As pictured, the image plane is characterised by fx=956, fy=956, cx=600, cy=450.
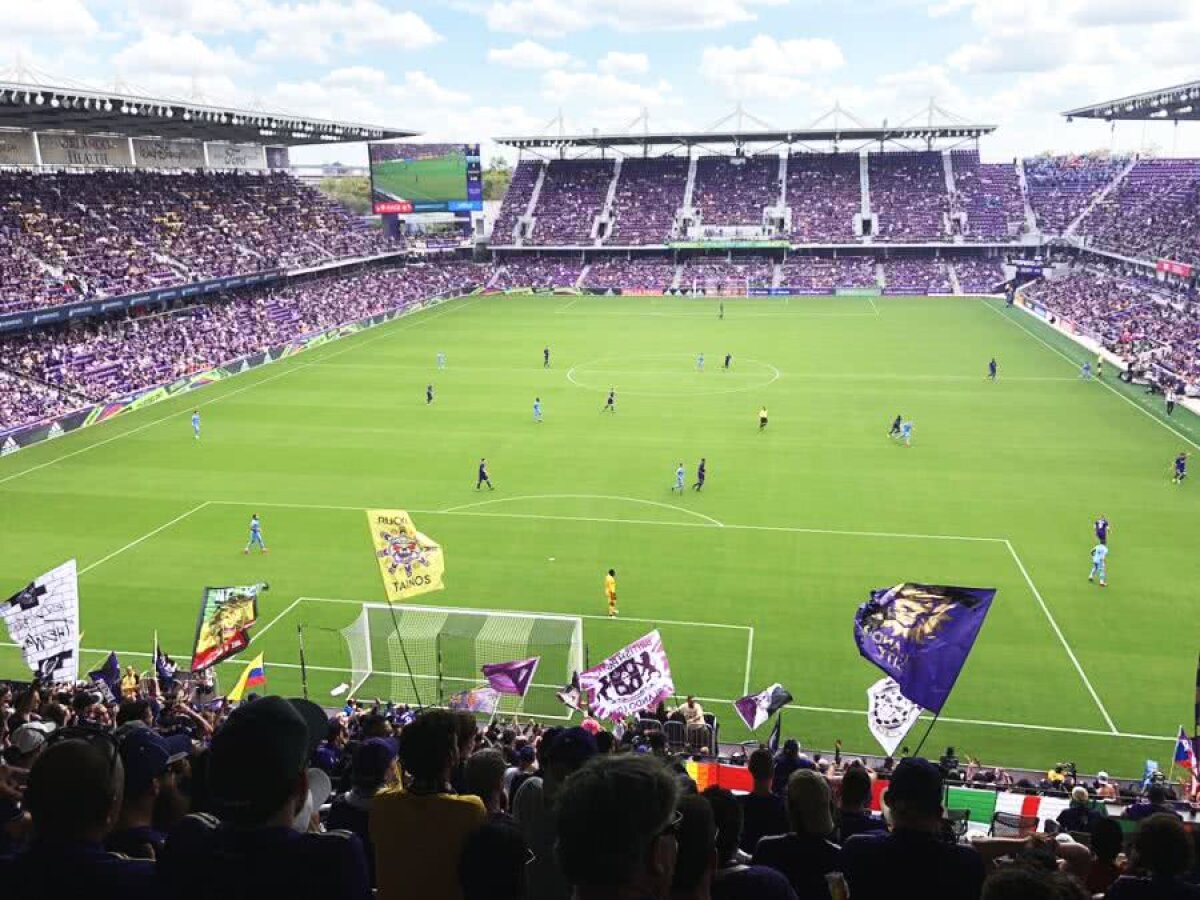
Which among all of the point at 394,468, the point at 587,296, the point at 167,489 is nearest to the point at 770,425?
the point at 394,468

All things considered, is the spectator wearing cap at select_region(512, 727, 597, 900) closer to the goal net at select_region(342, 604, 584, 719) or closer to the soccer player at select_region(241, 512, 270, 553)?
the goal net at select_region(342, 604, 584, 719)

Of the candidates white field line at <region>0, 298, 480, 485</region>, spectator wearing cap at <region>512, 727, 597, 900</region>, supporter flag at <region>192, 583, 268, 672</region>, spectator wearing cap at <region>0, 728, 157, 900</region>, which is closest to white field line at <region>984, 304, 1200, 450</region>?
supporter flag at <region>192, 583, 268, 672</region>

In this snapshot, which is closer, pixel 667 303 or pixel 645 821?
pixel 645 821

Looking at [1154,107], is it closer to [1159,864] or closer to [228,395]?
[228,395]

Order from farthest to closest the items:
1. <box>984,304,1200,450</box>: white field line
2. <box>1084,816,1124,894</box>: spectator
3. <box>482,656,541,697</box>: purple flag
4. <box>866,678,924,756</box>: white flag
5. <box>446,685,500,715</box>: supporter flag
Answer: <box>984,304,1200,450</box>: white field line
<box>446,685,500,715</box>: supporter flag
<box>482,656,541,697</box>: purple flag
<box>866,678,924,756</box>: white flag
<box>1084,816,1124,894</box>: spectator

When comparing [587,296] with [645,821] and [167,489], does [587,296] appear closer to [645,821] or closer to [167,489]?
[167,489]

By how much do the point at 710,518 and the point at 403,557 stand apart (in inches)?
546

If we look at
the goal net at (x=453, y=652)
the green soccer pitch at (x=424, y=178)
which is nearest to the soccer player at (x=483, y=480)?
the goal net at (x=453, y=652)

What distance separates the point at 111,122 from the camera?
60.6m

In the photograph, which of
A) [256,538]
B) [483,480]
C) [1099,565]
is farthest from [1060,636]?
[256,538]

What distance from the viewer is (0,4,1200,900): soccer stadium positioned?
458 cm

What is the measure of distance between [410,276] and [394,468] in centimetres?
5779

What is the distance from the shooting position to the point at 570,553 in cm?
2788

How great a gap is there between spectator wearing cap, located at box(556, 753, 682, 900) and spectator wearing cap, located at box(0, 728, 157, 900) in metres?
1.74
